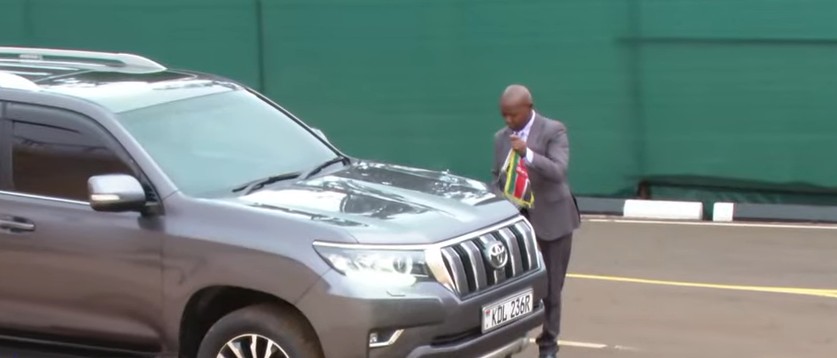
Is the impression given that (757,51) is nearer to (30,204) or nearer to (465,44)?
(465,44)

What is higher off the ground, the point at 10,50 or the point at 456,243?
the point at 10,50

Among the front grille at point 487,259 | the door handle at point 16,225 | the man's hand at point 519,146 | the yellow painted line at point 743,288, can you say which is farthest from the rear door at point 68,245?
the yellow painted line at point 743,288

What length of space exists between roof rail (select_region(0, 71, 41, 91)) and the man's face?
2.47 metres

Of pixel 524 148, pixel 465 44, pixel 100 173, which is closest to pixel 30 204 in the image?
pixel 100 173

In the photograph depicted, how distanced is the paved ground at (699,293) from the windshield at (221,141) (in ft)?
6.37

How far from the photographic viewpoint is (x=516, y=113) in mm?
7328

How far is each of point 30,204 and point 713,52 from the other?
272 inches

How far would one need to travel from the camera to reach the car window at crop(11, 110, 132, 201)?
648cm

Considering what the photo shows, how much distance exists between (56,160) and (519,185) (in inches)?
97.1

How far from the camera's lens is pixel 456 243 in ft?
19.9

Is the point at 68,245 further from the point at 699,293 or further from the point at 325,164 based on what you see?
the point at 699,293

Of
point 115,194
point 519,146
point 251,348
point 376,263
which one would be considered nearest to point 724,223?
point 519,146

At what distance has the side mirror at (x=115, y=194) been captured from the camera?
6.07 m

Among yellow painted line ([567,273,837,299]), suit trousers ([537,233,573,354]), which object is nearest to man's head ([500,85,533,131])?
suit trousers ([537,233,573,354])
